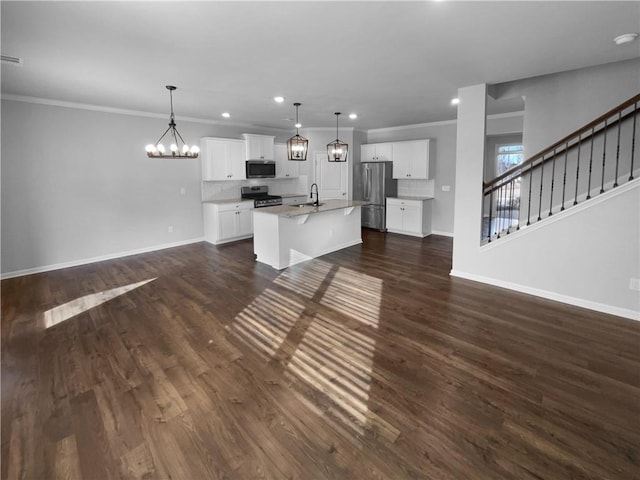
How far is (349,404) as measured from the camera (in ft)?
7.39

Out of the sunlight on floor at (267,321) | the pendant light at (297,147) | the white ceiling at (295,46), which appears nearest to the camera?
the white ceiling at (295,46)

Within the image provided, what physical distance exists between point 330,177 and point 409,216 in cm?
235

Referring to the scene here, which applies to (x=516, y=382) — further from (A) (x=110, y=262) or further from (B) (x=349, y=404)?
(A) (x=110, y=262)

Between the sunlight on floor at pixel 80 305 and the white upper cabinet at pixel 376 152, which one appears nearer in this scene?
the sunlight on floor at pixel 80 305

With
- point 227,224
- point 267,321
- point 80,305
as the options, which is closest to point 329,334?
point 267,321

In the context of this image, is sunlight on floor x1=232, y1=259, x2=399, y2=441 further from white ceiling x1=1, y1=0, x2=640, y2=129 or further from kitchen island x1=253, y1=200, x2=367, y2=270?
white ceiling x1=1, y1=0, x2=640, y2=129

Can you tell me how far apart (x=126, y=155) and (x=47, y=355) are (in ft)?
13.7

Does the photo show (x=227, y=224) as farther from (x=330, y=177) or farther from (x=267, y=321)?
(x=267, y=321)

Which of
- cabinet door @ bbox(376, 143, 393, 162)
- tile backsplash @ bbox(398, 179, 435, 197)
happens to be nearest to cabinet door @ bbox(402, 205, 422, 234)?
tile backsplash @ bbox(398, 179, 435, 197)

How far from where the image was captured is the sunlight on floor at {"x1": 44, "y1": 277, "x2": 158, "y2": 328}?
11.8 ft

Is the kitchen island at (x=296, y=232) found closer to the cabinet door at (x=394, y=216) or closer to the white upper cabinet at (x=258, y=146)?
the cabinet door at (x=394, y=216)

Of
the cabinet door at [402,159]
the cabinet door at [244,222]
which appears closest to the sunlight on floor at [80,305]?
the cabinet door at [244,222]

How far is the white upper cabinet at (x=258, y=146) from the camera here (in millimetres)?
Answer: 7566

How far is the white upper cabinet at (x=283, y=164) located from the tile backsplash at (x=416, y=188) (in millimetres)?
2791
